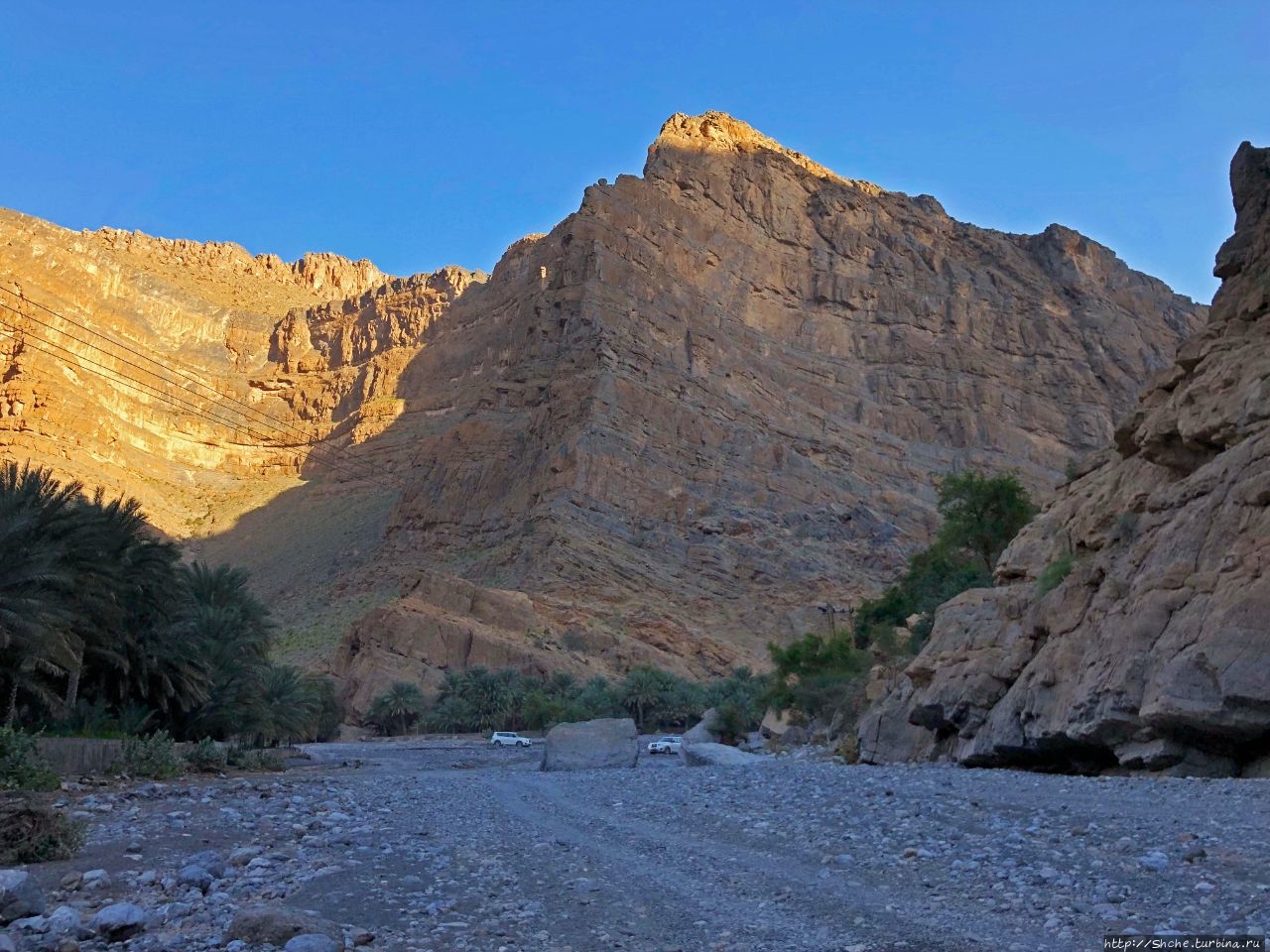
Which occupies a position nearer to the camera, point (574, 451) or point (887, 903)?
point (887, 903)

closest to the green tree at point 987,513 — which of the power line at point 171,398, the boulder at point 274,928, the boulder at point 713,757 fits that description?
the boulder at point 713,757

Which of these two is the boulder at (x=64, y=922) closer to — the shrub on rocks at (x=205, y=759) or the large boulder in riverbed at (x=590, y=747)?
the shrub on rocks at (x=205, y=759)

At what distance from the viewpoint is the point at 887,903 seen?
722 centimetres

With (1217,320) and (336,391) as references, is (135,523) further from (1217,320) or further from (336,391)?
(336,391)

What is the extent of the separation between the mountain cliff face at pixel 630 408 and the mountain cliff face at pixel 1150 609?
155 feet

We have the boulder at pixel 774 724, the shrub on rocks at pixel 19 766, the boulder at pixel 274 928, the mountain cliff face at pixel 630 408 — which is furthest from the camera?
the mountain cliff face at pixel 630 408

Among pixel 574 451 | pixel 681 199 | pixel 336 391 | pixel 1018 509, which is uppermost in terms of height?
pixel 681 199

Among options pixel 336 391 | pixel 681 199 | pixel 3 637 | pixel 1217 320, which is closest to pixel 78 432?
pixel 336 391

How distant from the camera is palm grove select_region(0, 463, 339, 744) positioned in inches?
758

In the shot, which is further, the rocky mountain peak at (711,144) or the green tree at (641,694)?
the rocky mountain peak at (711,144)

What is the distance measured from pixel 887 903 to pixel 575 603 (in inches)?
2699

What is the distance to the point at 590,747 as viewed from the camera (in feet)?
95.6

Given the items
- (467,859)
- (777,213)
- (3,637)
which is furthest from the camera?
(777,213)

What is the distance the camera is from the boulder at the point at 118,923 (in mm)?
6598
